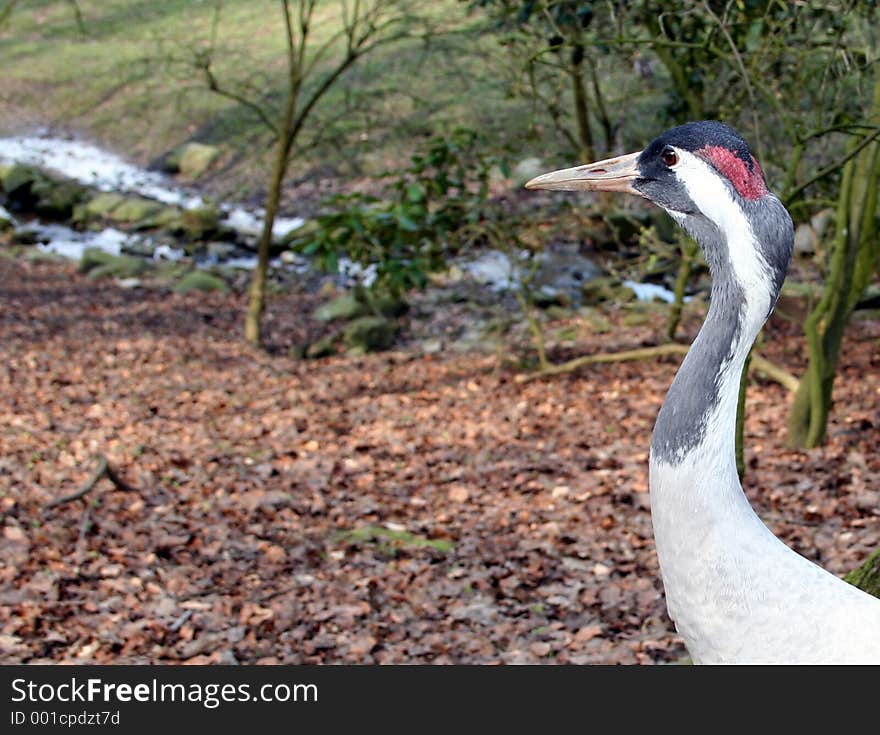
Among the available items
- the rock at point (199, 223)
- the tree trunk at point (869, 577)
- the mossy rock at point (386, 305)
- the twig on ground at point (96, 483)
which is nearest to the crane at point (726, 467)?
the tree trunk at point (869, 577)

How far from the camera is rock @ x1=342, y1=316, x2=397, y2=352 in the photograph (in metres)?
11.3

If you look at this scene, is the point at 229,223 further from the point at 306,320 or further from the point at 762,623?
the point at 762,623

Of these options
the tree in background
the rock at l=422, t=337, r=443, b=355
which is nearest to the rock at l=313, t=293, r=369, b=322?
the tree in background

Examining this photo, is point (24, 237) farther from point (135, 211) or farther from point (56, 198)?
point (135, 211)

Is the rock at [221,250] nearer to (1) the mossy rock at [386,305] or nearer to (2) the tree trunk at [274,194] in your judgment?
(1) the mossy rock at [386,305]

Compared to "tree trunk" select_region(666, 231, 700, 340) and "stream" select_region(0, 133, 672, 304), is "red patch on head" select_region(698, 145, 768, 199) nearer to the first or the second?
"tree trunk" select_region(666, 231, 700, 340)

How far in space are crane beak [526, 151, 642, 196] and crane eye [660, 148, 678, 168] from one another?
8cm

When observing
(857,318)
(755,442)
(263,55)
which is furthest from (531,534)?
(263,55)

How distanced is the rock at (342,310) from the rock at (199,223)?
549 cm

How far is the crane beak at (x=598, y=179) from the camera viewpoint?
2.58 m

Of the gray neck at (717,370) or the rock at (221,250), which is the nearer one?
the gray neck at (717,370)

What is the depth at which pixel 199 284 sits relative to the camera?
14430mm

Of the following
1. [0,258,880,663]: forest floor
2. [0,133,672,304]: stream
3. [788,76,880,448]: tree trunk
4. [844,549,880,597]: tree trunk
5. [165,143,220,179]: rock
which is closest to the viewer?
[844,549,880,597]: tree trunk

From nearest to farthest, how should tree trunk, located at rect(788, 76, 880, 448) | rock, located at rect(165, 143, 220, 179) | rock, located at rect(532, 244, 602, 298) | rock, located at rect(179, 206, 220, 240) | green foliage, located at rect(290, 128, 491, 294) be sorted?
tree trunk, located at rect(788, 76, 880, 448) → green foliage, located at rect(290, 128, 491, 294) → rock, located at rect(532, 244, 602, 298) → rock, located at rect(179, 206, 220, 240) → rock, located at rect(165, 143, 220, 179)
